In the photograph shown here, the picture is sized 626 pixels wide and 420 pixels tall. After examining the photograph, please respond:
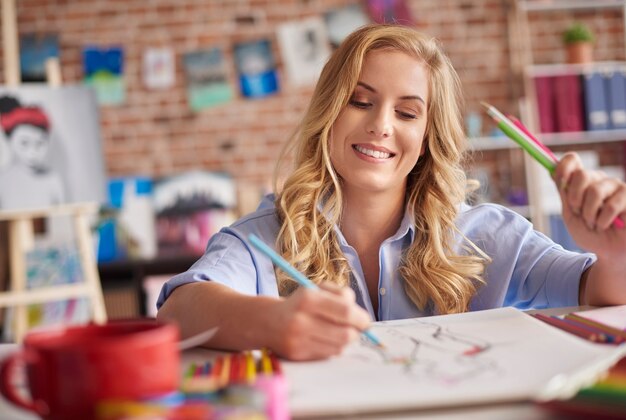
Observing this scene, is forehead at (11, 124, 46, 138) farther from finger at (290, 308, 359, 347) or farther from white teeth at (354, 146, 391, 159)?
finger at (290, 308, 359, 347)

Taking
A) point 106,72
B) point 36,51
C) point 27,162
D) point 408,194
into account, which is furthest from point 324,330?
point 36,51

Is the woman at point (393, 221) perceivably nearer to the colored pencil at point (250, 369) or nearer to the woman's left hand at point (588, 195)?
the woman's left hand at point (588, 195)

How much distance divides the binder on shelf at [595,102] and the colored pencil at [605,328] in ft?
9.28

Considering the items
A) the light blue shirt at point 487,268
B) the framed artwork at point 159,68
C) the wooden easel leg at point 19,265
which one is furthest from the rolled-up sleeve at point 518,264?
the framed artwork at point 159,68

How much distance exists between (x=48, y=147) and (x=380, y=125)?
2053 mm

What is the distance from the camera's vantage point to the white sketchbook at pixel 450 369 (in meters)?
0.60

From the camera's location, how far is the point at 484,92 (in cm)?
376

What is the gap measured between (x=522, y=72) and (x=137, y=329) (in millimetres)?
3285

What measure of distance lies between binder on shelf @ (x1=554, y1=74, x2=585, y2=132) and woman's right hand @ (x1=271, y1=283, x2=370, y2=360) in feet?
10.0

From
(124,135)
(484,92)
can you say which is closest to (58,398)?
(124,135)

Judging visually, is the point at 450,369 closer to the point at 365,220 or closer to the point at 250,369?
the point at 250,369

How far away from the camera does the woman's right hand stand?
73cm

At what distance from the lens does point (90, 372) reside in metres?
0.53

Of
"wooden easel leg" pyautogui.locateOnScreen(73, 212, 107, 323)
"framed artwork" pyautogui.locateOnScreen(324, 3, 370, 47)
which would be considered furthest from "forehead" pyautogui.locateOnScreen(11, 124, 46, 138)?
"framed artwork" pyautogui.locateOnScreen(324, 3, 370, 47)
